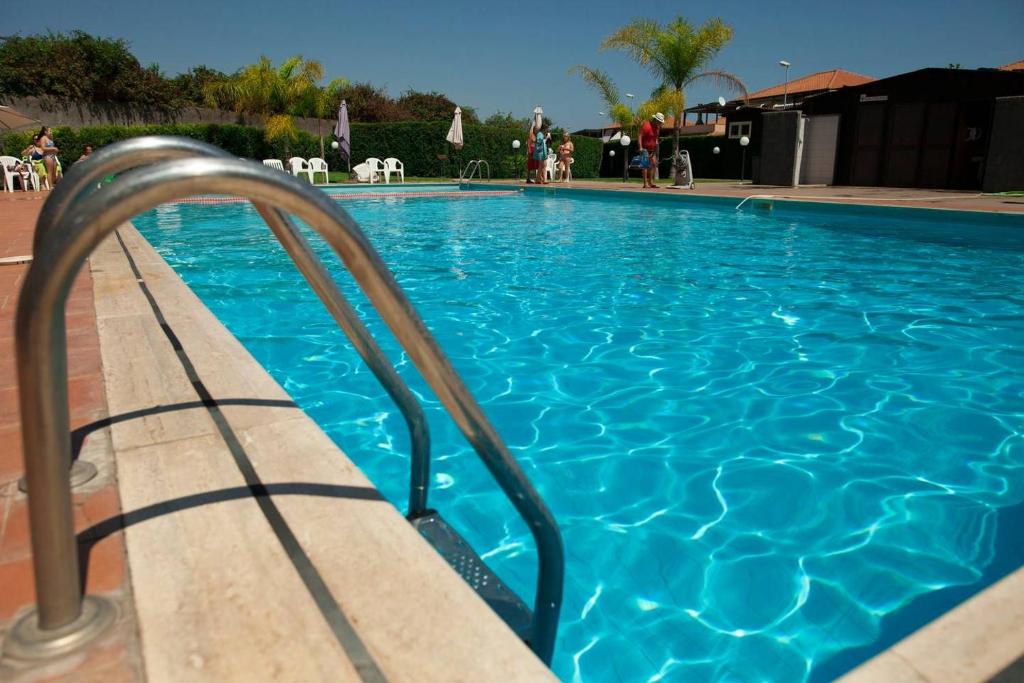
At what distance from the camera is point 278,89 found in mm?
25422

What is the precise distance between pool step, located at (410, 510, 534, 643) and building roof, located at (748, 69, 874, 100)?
126 ft

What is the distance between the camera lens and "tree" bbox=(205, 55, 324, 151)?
25.2 meters

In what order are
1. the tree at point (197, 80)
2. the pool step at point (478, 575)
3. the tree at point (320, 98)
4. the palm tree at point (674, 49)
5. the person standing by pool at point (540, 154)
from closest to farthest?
the pool step at point (478, 575) < the person standing by pool at point (540, 154) < the palm tree at point (674, 49) < the tree at point (320, 98) < the tree at point (197, 80)

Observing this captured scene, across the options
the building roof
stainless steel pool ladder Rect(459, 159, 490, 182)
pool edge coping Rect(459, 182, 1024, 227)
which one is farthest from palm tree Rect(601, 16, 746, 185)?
the building roof

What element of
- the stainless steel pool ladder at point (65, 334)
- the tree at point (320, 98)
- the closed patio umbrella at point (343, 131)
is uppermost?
the tree at point (320, 98)

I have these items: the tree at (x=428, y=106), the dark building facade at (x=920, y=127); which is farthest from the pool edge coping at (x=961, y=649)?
the tree at (x=428, y=106)

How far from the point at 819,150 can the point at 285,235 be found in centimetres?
2204

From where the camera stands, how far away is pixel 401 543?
141 centimetres

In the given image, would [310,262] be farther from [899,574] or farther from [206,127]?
[206,127]

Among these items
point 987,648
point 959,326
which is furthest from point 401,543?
point 959,326

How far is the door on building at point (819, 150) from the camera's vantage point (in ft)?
65.4

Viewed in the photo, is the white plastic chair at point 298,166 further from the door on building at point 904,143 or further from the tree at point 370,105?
the tree at point 370,105

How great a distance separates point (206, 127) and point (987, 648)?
28478 mm

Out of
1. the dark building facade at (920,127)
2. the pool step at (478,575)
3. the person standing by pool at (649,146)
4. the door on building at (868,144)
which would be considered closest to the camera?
the pool step at (478,575)
